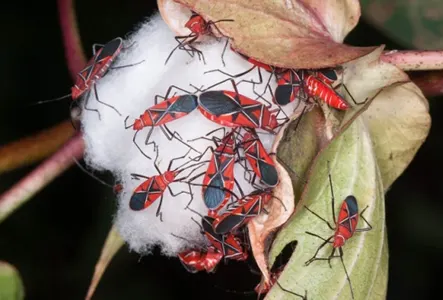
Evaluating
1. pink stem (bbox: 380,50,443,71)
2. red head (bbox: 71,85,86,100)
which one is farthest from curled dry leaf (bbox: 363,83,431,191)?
red head (bbox: 71,85,86,100)

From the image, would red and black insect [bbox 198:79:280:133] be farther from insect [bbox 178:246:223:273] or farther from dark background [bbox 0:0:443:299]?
dark background [bbox 0:0:443:299]

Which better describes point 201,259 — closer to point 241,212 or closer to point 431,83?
point 241,212

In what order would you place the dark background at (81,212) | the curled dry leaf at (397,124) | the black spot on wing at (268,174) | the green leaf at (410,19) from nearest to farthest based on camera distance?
1. the black spot on wing at (268,174)
2. the curled dry leaf at (397,124)
3. the green leaf at (410,19)
4. the dark background at (81,212)

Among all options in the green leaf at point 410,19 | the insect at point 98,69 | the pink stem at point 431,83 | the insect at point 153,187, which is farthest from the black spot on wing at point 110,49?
the green leaf at point 410,19

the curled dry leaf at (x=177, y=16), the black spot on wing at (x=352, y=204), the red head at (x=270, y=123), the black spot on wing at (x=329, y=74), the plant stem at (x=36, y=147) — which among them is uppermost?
the curled dry leaf at (x=177, y=16)

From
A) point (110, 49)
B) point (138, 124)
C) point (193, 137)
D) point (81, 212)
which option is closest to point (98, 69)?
point (110, 49)

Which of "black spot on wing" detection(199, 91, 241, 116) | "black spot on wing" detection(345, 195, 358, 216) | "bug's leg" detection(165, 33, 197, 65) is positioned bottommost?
"black spot on wing" detection(345, 195, 358, 216)

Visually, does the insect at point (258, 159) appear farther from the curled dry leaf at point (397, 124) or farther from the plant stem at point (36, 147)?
the plant stem at point (36, 147)

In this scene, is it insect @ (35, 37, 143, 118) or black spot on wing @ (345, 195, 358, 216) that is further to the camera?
insect @ (35, 37, 143, 118)
